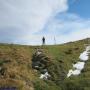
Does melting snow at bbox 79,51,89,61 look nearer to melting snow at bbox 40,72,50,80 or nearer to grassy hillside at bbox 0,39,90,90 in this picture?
grassy hillside at bbox 0,39,90,90

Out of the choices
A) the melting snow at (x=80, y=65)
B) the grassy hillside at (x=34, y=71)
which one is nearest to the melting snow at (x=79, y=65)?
the melting snow at (x=80, y=65)

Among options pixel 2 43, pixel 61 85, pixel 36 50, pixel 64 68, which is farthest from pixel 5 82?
pixel 2 43

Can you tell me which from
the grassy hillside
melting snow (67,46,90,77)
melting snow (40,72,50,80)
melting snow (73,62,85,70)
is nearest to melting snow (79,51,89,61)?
melting snow (67,46,90,77)

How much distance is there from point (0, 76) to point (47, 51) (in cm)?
2115

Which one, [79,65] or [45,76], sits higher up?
[79,65]

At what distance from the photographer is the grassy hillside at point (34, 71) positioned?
66.1 meters

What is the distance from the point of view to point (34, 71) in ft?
240

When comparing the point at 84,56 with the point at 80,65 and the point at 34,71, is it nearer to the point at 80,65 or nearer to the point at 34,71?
the point at 80,65

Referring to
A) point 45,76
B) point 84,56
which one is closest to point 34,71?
point 45,76

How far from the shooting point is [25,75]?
68.9m

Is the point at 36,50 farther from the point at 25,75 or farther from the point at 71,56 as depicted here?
the point at 25,75

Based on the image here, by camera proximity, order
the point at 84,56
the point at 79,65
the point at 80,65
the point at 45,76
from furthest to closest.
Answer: the point at 84,56, the point at 80,65, the point at 79,65, the point at 45,76

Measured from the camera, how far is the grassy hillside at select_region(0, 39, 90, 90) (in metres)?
66.1

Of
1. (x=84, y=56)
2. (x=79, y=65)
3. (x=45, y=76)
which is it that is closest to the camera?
(x=45, y=76)
